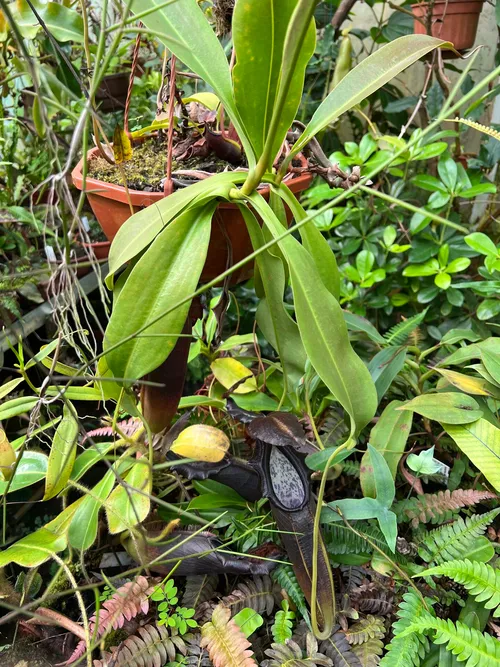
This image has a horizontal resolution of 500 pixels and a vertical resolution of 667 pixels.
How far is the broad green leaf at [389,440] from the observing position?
2.42 feet

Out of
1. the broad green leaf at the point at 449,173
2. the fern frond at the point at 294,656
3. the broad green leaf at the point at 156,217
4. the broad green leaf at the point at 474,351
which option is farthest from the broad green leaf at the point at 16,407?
the broad green leaf at the point at 449,173

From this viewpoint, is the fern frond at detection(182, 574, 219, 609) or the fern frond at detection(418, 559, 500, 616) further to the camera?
the fern frond at detection(182, 574, 219, 609)

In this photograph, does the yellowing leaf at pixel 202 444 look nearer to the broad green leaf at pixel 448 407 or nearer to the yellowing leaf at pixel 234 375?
the yellowing leaf at pixel 234 375

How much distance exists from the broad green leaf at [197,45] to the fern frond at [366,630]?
0.64m

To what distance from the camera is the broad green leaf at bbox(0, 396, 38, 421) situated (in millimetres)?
746

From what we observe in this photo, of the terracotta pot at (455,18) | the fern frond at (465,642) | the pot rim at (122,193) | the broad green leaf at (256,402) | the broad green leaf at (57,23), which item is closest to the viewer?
the fern frond at (465,642)

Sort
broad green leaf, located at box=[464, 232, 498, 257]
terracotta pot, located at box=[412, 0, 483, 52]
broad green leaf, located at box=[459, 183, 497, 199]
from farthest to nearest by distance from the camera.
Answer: terracotta pot, located at box=[412, 0, 483, 52], broad green leaf, located at box=[459, 183, 497, 199], broad green leaf, located at box=[464, 232, 498, 257]

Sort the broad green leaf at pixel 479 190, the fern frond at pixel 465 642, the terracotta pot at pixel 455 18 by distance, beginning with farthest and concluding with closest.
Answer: the terracotta pot at pixel 455 18 → the broad green leaf at pixel 479 190 → the fern frond at pixel 465 642

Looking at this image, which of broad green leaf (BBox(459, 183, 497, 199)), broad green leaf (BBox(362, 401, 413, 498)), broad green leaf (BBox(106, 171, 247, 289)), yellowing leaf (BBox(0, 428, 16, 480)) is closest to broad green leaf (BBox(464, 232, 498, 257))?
broad green leaf (BBox(459, 183, 497, 199))

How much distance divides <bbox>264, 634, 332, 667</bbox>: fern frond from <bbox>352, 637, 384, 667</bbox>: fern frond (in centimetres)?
4

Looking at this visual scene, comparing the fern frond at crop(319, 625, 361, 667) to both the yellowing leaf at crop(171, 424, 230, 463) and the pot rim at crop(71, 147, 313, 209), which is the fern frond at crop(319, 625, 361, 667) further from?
the pot rim at crop(71, 147, 313, 209)

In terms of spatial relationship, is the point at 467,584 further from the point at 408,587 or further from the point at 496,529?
the point at 496,529

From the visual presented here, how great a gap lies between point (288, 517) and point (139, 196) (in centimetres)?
49

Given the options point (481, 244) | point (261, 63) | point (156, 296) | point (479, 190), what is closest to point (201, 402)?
point (156, 296)
